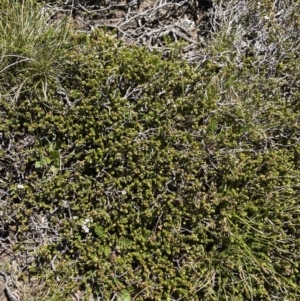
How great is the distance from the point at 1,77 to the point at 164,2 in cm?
131

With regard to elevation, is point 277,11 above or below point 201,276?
above

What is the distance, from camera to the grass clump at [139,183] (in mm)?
3119

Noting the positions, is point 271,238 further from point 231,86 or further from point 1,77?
point 1,77

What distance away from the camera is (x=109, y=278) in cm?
312

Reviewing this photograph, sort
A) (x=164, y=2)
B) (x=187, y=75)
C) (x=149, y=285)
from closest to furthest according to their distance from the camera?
(x=149, y=285), (x=187, y=75), (x=164, y=2)

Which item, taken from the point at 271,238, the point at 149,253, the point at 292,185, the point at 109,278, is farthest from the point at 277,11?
the point at 109,278

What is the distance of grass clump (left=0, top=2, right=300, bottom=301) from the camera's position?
312cm

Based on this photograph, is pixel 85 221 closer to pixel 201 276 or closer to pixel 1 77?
pixel 201 276

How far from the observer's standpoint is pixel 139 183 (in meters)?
3.16

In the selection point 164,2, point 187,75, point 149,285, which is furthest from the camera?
point 164,2

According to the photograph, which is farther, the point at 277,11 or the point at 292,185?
the point at 277,11

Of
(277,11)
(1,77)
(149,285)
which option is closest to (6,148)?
(1,77)

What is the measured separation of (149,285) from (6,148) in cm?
127

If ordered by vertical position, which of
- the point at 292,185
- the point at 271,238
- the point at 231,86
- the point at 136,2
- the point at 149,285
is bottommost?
the point at 149,285
